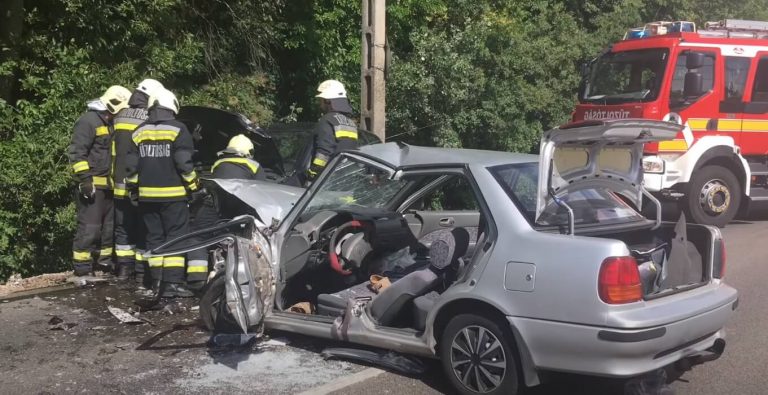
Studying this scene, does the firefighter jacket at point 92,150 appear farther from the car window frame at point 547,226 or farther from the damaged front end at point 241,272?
the car window frame at point 547,226

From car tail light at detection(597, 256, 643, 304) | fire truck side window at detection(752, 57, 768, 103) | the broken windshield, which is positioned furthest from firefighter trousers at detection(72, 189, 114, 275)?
fire truck side window at detection(752, 57, 768, 103)

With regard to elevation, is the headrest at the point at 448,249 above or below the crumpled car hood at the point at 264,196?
below

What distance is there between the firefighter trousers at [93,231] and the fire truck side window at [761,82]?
9007 mm

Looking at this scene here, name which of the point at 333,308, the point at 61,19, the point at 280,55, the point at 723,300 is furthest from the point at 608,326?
the point at 280,55

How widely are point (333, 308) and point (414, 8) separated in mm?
8946

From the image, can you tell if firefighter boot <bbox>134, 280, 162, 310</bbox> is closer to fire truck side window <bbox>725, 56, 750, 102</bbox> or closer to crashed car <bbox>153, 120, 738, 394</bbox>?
crashed car <bbox>153, 120, 738, 394</bbox>

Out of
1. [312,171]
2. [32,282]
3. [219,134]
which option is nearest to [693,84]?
[312,171]

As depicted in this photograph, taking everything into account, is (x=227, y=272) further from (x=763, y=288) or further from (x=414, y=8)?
(x=414, y=8)

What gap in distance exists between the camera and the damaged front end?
185 inches

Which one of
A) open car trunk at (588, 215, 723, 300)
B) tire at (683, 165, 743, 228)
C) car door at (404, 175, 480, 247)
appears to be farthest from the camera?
tire at (683, 165, 743, 228)

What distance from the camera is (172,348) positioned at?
211 inches

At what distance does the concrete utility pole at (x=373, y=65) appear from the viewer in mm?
9117

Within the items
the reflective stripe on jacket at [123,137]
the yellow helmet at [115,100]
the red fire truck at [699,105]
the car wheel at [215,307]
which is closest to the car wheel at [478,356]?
the car wheel at [215,307]

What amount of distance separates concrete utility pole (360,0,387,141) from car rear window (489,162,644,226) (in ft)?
15.3
